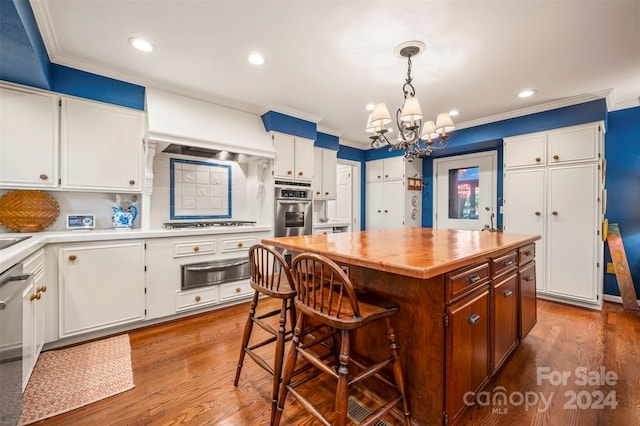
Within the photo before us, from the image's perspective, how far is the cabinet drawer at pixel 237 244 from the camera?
302 centimetres

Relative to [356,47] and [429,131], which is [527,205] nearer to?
[429,131]

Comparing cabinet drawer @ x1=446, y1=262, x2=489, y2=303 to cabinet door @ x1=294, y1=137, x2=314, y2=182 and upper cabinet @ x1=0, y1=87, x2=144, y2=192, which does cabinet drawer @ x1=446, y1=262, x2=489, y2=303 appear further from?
upper cabinet @ x1=0, y1=87, x2=144, y2=192

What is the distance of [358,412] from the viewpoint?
1511 millimetres

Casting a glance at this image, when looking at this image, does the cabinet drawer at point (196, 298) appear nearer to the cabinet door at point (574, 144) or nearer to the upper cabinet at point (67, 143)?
the upper cabinet at point (67, 143)

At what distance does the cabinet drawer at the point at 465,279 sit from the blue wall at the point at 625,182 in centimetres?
327

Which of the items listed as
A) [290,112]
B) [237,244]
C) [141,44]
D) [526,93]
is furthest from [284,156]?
[526,93]

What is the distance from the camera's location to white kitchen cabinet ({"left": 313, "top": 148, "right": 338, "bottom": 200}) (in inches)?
171

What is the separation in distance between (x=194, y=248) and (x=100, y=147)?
127 cm

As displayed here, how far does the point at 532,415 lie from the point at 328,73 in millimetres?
2922

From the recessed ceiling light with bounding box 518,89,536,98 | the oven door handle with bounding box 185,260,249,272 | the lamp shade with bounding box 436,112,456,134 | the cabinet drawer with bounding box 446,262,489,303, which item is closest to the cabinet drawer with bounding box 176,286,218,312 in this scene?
the oven door handle with bounding box 185,260,249,272

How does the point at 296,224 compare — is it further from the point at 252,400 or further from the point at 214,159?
the point at 252,400

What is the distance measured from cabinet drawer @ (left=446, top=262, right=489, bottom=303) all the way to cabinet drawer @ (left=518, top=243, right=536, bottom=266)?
2.29 feet

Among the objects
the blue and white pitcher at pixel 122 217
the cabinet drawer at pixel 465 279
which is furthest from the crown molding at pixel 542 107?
the blue and white pitcher at pixel 122 217

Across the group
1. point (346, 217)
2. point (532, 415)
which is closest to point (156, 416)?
point (532, 415)
